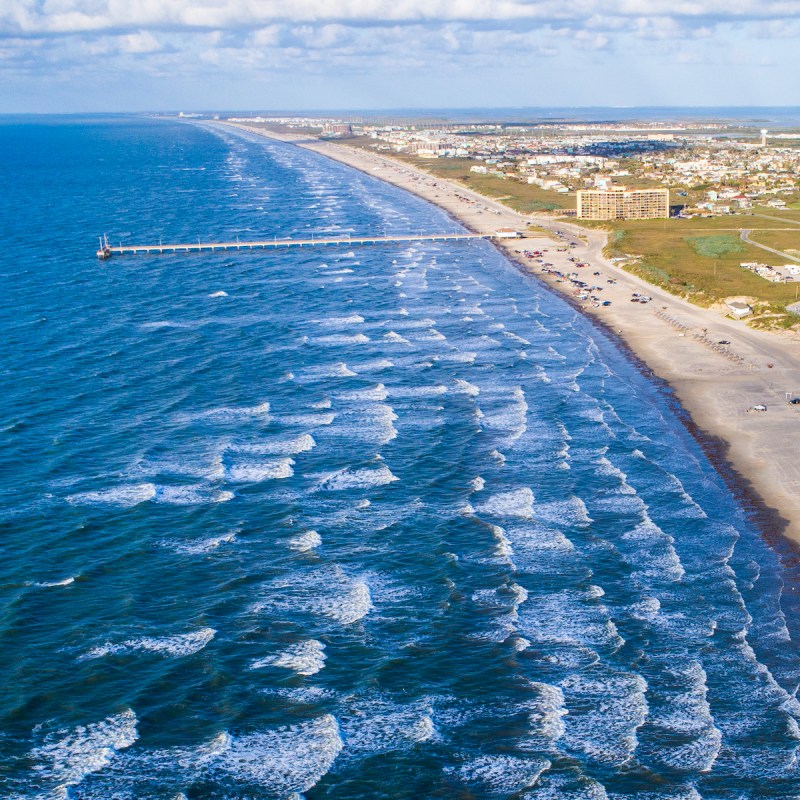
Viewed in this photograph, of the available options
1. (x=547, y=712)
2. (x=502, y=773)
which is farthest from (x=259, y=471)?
(x=502, y=773)

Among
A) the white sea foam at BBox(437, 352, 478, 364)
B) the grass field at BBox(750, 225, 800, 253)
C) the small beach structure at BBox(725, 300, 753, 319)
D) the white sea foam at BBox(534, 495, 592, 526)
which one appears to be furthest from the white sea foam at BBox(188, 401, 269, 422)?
the grass field at BBox(750, 225, 800, 253)

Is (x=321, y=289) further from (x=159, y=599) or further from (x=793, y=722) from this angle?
(x=793, y=722)

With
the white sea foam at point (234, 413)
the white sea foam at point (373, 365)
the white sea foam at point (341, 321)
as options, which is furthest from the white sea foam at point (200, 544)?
the white sea foam at point (341, 321)

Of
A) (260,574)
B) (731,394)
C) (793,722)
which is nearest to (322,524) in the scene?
(260,574)

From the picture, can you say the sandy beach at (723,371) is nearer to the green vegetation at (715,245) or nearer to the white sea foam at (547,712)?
the green vegetation at (715,245)

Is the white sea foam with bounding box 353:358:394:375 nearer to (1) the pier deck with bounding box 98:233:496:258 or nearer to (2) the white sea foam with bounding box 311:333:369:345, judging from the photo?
(2) the white sea foam with bounding box 311:333:369:345
